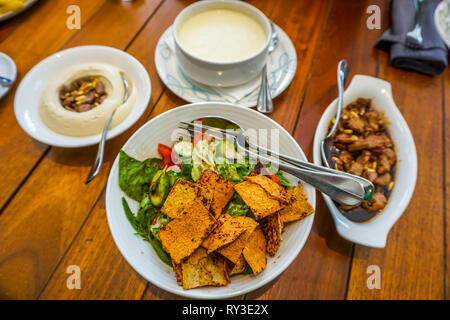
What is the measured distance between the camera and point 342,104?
0.95 metres

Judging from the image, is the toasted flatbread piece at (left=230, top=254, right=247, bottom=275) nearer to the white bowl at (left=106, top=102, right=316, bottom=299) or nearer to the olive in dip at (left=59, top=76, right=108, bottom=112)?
the white bowl at (left=106, top=102, right=316, bottom=299)

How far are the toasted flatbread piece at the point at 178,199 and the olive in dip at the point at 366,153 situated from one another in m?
0.43

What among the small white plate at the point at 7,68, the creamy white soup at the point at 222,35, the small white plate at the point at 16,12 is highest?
the small white plate at the point at 16,12

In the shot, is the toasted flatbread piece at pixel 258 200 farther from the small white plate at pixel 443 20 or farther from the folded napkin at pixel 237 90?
the small white plate at pixel 443 20

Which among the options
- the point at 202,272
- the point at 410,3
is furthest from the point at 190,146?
the point at 410,3

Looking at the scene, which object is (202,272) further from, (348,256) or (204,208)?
(348,256)

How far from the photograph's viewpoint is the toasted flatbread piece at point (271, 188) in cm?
66

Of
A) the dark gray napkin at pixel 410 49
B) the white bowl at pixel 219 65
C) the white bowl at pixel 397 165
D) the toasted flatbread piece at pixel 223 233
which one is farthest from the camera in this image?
the dark gray napkin at pixel 410 49

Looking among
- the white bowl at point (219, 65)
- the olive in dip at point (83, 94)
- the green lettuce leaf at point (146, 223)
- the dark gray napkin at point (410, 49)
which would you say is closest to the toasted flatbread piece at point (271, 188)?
the green lettuce leaf at point (146, 223)

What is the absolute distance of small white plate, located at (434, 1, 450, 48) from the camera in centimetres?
112

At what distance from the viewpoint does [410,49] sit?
43.9 inches

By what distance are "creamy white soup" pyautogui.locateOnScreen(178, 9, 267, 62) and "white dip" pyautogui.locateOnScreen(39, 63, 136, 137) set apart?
263 millimetres

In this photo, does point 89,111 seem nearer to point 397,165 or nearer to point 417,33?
point 397,165

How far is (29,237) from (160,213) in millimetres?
396
